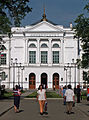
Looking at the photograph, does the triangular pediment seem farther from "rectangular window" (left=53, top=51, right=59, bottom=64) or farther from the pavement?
the pavement

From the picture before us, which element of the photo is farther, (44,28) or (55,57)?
(55,57)

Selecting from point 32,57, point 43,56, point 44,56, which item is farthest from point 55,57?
point 32,57

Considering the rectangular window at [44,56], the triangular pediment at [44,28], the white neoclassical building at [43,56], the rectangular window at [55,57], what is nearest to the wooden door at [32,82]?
the white neoclassical building at [43,56]

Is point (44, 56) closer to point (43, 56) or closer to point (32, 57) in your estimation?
point (43, 56)

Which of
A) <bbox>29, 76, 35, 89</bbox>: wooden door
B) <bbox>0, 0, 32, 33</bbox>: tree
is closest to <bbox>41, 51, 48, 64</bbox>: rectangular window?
<bbox>29, 76, 35, 89</bbox>: wooden door

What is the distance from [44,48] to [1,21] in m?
50.3

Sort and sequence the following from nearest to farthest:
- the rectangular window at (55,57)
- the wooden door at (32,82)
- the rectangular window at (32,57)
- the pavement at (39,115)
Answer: the pavement at (39,115) → the rectangular window at (32,57) → the rectangular window at (55,57) → the wooden door at (32,82)

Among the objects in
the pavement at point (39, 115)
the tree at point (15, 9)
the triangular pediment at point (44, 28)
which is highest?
the triangular pediment at point (44, 28)

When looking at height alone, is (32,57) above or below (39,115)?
above

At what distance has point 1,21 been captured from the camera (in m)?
32.0

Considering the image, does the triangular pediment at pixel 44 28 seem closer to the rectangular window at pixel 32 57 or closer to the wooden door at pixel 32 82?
the rectangular window at pixel 32 57

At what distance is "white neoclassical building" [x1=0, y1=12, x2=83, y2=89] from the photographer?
3191 inches

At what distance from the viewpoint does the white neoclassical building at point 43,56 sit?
266ft

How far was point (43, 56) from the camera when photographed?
268 ft
